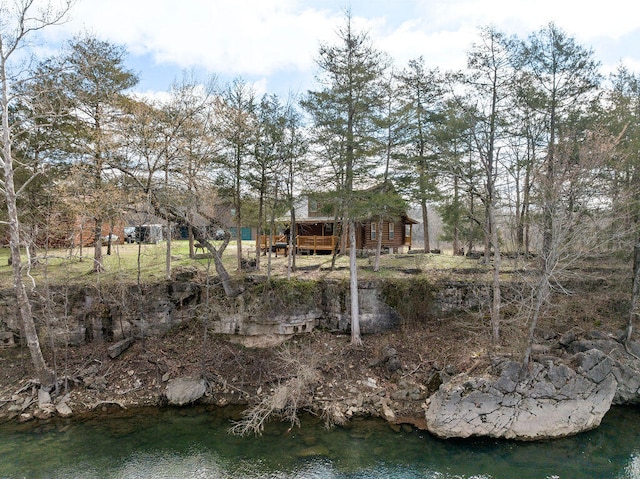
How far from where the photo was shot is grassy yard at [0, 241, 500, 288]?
16.7m

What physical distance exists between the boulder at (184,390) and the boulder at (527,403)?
8256 mm

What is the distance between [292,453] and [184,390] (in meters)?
5.12

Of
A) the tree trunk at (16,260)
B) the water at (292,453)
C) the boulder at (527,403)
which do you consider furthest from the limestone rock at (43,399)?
the boulder at (527,403)

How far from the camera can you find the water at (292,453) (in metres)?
9.92

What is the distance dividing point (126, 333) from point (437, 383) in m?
13.1

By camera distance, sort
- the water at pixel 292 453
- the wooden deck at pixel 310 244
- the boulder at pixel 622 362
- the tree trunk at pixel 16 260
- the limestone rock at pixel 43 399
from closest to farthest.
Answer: the water at pixel 292 453
the tree trunk at pixel 16 260
the limestone rock at pixel 43 399
the boulder at pixel 622 362
the wooden deck at pixel 310 244

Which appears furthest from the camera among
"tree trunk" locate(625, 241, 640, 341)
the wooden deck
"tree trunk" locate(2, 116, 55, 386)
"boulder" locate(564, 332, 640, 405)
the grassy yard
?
the wooden deck

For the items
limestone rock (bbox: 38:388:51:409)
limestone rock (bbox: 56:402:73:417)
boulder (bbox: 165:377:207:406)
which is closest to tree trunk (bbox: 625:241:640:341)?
boulder (bbox: 165:377:207:406)

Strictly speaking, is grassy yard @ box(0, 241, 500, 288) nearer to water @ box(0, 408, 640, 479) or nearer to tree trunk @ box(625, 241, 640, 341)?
tree trunk @ box(625, 241, 640, 341)

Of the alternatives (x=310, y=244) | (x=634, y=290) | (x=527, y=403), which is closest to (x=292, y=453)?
(x=527, y=403)

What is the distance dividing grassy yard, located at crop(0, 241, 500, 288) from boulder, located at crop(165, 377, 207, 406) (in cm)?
481

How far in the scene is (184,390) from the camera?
13570mm

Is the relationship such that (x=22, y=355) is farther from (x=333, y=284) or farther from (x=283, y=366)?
(x=333, y=284)

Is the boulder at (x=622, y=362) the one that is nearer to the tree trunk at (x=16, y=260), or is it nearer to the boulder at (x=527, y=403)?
the boulder at (x=527, y=403)
